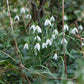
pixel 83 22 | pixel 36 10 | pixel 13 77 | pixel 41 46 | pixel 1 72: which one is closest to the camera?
pixel 1 72

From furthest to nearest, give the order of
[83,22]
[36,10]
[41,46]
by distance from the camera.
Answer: [83,22] < [36,10] < [41,46]

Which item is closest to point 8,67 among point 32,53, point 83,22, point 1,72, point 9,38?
point 1,72

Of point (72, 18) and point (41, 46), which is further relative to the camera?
point (72, 18)

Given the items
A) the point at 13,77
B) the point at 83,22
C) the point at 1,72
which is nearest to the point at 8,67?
the point at 1,72

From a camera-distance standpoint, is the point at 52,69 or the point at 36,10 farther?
the point at 36,10

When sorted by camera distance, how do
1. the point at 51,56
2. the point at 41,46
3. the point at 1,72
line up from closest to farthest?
the point at 1,72 → the point at 51,56 → the point at 41,46

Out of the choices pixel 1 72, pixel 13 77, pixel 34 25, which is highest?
pixel 34 25

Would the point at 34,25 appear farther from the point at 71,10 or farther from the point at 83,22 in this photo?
the point at 71,10

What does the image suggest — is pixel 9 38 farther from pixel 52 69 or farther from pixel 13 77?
pixel 52 69

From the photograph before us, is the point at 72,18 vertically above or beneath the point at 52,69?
above
